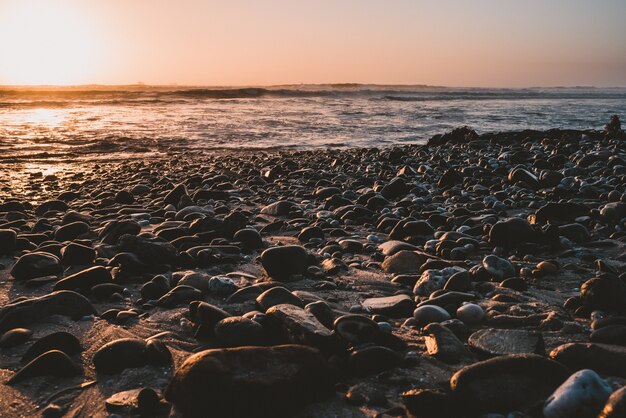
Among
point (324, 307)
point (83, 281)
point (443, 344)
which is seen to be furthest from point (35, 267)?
point (443, 344)

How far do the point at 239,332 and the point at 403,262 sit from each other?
1756mm

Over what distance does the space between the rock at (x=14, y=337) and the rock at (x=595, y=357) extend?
252 cm

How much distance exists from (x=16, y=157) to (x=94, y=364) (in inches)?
452

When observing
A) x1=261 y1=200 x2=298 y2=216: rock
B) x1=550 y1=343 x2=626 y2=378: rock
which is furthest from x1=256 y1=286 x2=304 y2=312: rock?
x1=261 y1=200 x2=298 y2=216: rock

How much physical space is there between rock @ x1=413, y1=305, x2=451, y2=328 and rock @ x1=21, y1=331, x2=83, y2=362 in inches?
67.7

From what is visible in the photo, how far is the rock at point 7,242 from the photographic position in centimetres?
425

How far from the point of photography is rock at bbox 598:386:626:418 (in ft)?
4.79

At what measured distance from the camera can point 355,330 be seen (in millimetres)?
2350

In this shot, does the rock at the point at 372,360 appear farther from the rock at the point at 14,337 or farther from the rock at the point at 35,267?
the rock at the point at 35,267

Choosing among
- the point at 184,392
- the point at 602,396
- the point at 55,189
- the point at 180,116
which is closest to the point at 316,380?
the point at 184,392

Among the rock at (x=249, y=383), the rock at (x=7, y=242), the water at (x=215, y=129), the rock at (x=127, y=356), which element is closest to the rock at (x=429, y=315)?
the rock at (x=249, y=383)

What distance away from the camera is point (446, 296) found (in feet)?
9.43

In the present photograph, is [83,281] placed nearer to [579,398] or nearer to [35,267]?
[35,267]

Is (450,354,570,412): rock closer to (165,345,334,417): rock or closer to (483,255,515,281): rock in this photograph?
(165,345,334,417): rock
